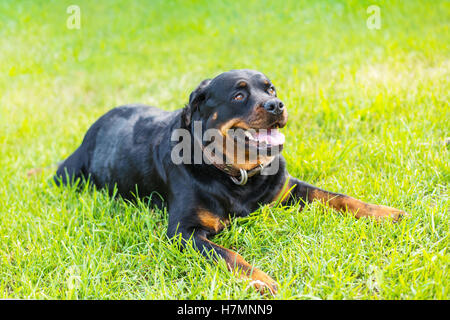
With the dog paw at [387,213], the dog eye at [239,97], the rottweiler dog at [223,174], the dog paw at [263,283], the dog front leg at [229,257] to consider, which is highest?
the dog eye at [239,97]

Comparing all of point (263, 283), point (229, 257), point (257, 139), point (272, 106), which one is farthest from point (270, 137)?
point (263, 283)

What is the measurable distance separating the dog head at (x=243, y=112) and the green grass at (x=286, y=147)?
1.55ft

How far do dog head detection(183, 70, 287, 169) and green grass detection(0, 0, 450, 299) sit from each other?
1.55 feet

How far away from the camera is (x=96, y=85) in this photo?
6695 millimetres

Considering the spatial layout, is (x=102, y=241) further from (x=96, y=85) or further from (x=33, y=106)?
(x=96, y=85)

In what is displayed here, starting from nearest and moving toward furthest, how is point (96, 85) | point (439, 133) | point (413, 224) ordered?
1. point (413, 224)
2. point (439, 133)
3. point (96, 85)

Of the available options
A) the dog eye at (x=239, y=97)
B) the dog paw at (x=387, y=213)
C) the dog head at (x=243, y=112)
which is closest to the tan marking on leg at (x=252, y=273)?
the dog head at (x=243, y=112)

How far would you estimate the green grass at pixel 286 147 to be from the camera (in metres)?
2.35

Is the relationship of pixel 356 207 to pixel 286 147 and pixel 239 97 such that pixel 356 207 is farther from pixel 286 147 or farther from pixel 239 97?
pixel 286 147

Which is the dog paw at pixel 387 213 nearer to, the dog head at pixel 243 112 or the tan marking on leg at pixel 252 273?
the dog head at pixel 243 112

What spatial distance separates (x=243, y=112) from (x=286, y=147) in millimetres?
1114

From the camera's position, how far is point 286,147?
3838 mm

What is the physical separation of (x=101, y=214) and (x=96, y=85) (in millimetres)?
3958

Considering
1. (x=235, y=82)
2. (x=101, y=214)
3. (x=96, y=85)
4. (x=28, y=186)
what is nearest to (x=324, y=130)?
(x=235, y=82)
